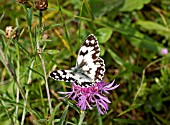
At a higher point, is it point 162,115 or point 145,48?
point 145,48

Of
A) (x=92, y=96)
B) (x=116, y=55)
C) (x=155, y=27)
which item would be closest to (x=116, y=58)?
(x=116, y=55)

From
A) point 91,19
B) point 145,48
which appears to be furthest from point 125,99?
point 91,19

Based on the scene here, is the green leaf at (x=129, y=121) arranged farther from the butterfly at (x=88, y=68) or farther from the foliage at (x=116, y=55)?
the butterfly at (x=88, y=68)

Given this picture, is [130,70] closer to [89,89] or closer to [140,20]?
[140,20]

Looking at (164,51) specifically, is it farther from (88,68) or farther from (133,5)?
(88,68)

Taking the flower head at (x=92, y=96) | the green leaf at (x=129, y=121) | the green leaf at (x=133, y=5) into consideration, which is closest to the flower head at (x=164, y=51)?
the green leaf at (x=133, y=5)
